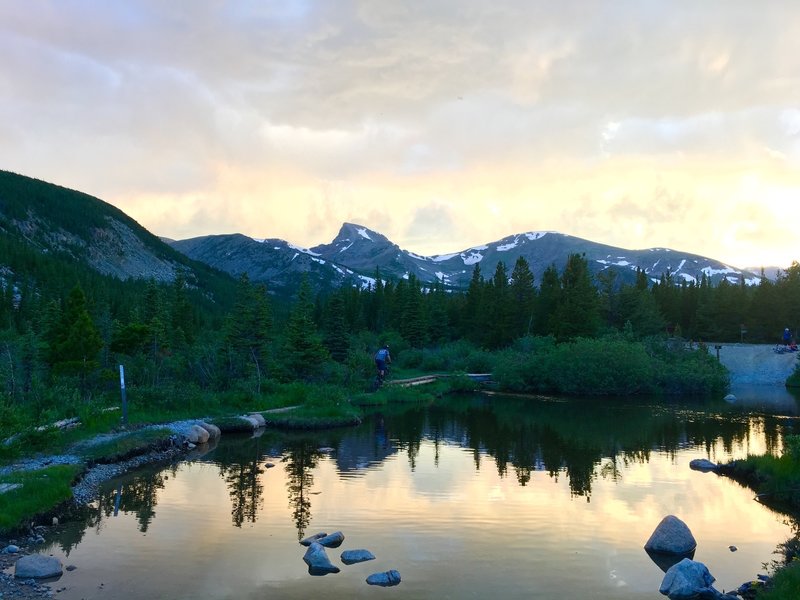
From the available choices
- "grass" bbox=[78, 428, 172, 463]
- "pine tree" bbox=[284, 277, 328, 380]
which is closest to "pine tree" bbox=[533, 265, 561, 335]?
"pine tree" bbox=[284, 277, 328, 380]

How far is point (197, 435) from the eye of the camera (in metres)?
31.1

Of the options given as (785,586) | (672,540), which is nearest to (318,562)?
(672,540)

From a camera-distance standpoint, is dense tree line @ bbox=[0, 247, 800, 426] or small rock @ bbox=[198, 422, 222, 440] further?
dense tree line @ bbox=[0, 247, 800, 426]

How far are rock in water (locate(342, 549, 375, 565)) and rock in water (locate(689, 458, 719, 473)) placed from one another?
53.8ft

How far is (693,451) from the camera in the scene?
30.2m

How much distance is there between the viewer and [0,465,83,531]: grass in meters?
17.1

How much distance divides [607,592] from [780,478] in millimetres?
11864

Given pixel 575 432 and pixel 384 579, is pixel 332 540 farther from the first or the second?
pixel 575 432

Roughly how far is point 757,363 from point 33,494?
234 ft

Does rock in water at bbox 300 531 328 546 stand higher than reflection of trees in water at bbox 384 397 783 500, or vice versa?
rock in water at bbox 300 531 328 546

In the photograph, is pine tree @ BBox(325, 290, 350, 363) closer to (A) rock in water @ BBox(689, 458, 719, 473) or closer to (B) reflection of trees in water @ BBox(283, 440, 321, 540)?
(B) reflection of trees in water @ BBox(283, 440, 321, 540)

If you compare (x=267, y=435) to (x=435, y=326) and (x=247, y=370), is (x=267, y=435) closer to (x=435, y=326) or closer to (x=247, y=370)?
(x=247, y=370)

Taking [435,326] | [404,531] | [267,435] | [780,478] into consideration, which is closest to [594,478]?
[780,478]

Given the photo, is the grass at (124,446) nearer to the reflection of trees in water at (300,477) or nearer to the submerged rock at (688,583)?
the reflection of trees in water at (300,477)
